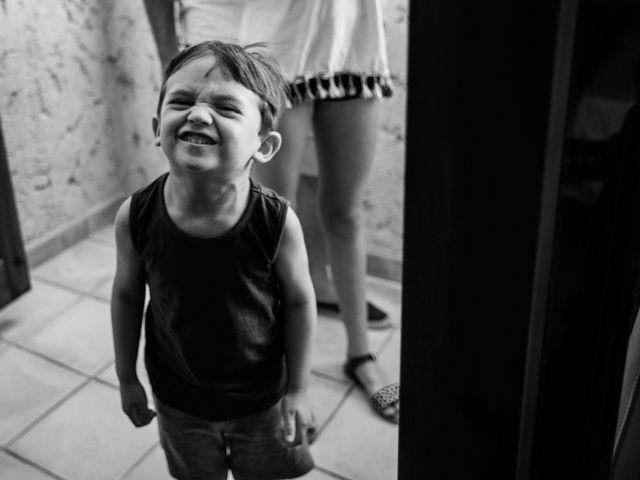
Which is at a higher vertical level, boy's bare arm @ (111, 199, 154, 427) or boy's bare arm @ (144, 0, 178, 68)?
boy's bare arm @ (144, 0, 178, 68)

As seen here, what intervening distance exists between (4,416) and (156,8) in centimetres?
88

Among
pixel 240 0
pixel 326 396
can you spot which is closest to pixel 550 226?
pixel 240 0

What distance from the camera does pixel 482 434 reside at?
44 cm

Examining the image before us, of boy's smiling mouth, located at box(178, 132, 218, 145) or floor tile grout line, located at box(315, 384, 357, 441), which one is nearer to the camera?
boy's smiling mouth, located at box(178, 132, 218, 145)

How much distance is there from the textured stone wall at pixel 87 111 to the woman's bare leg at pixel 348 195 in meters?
0.47

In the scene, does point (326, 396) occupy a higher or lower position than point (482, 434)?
lower

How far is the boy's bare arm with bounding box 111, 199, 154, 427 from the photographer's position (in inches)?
31.4

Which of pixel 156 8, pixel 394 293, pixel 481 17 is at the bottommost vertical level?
pixel 394 293

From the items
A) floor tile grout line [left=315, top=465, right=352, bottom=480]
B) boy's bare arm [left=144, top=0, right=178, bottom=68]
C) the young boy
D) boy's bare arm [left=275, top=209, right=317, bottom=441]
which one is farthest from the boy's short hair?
floor tile grout line [left=315, top=465, right=352, bottom=480]

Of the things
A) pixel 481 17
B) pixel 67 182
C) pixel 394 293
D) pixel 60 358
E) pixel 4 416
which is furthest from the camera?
pixel 67 182

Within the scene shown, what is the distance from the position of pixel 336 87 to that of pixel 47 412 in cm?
89

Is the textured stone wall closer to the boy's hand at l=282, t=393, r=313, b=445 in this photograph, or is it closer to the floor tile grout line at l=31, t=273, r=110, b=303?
the floor tile grout line at l=31, t=273, r=110, b=303

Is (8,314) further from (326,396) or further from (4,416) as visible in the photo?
(326,396)

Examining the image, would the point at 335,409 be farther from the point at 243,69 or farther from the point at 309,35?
the point at 243,69
